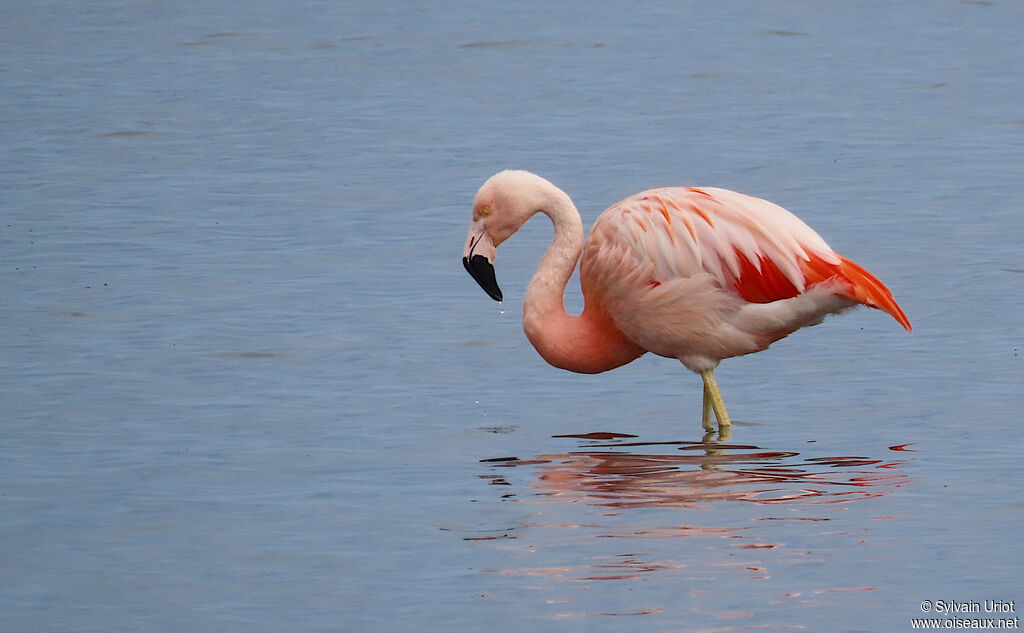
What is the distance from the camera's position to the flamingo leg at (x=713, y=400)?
7.58 meters

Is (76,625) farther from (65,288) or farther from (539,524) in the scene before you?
(65,288)

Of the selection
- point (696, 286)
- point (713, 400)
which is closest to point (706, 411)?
point (713, 400)

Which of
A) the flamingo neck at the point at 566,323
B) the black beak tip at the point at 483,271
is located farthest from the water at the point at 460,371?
the black beak tip at the point at 483,271

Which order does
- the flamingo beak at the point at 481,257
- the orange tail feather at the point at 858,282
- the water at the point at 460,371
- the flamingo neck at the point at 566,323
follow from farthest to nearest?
the flamingo beak at the point at 481,257 < the flamingo neck at the point at 566,323 < the orange tail feather at the point at 858,282 < the water at the point at 460,371

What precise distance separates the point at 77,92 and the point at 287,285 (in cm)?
749

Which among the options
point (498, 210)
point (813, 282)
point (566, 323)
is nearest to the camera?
point (813, 282)

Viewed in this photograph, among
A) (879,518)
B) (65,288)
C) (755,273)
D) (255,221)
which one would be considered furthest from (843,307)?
(255,221)

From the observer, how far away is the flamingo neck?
26.0 feet

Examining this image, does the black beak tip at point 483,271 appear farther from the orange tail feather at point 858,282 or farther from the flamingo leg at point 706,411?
the orange tail feather at point 858,282

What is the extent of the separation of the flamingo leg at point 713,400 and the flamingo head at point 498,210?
38.6 inches

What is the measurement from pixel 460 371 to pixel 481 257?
67 cm

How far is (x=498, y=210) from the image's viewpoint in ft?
26.4

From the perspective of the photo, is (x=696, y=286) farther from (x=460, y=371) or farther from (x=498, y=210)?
(x=460, y=371)

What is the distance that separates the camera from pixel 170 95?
16.9m
